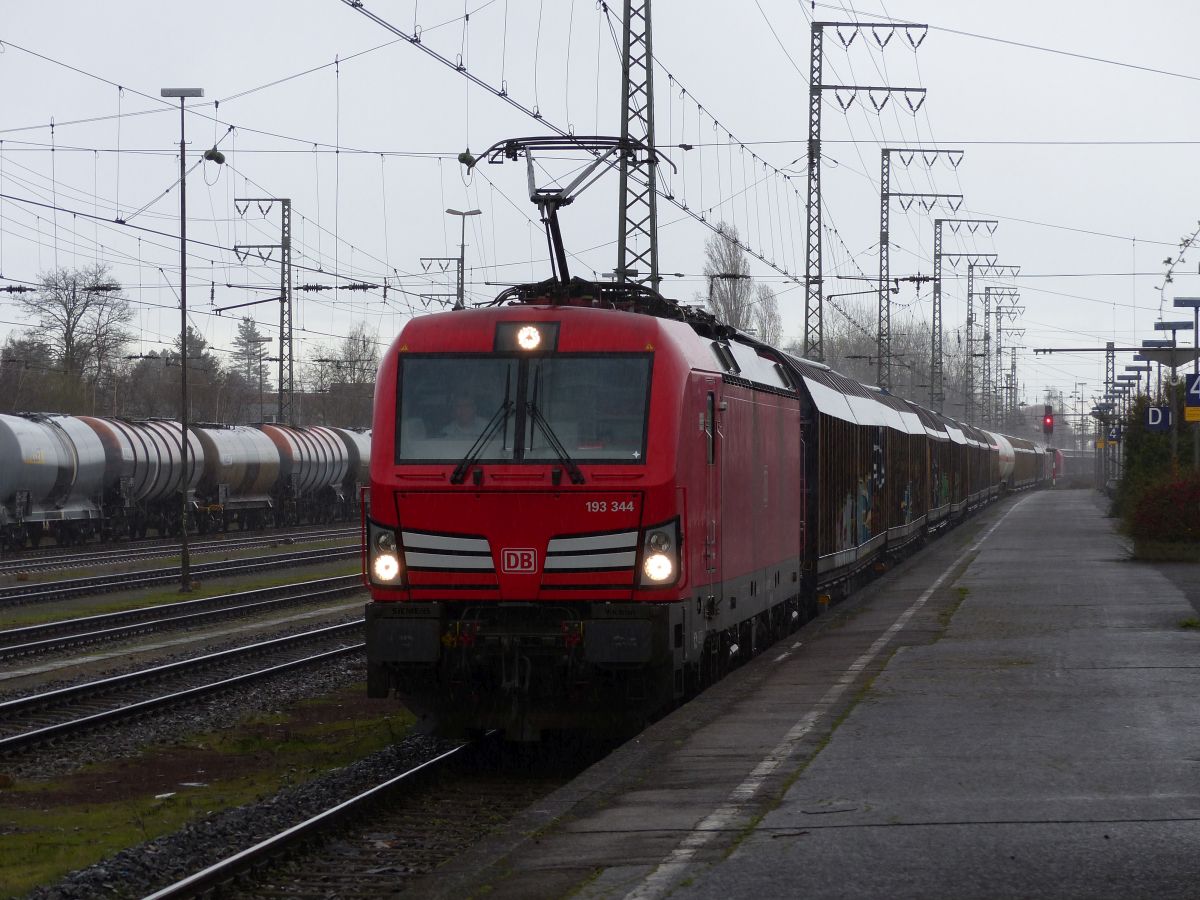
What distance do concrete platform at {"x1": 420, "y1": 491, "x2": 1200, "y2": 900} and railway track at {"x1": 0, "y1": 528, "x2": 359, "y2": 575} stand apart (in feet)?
76.4

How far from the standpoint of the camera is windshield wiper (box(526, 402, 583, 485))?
34.6 feet

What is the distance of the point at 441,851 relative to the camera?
862cm

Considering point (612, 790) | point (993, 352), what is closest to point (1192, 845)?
point (612, 790)

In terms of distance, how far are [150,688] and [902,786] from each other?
9.89 metres

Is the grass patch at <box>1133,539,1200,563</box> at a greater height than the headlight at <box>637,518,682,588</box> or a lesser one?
lesser

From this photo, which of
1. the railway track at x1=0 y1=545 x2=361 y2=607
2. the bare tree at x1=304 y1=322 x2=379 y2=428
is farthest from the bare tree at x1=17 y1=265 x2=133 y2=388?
the railway track at x1=0 y1=545 x2=361 y2=607

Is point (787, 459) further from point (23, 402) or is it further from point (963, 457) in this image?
point (23, 402)

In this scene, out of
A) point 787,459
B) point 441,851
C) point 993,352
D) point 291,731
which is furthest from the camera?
point 993,352

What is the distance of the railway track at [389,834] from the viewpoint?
25.5 ft

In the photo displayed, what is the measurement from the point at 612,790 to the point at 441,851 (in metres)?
0.98

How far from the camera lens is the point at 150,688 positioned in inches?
637

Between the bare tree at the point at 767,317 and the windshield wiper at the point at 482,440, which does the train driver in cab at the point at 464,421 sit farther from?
the bare tree at the point at 767,317

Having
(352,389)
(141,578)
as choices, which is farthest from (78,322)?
(141,578)

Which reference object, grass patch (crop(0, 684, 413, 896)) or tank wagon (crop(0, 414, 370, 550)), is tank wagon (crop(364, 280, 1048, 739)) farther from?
tank wagon (crop(0, 414, 370, 550))
